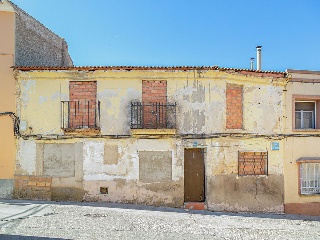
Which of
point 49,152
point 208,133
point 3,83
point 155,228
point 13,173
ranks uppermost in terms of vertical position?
point 3,83

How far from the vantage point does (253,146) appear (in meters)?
12.3

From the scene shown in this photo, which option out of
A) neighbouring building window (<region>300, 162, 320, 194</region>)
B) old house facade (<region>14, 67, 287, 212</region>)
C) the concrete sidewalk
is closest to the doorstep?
old house facade (<region>14, 67, 287, 212</region>)

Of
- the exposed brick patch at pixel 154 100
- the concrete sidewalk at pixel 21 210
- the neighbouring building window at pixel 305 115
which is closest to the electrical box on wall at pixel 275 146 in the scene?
the neighbouring building window at pixel 305 115

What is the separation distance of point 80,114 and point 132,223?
4.80 meters

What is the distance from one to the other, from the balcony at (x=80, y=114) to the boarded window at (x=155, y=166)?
2.11 metres

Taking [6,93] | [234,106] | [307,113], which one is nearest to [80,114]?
[6,93]

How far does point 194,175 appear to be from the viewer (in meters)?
12.1

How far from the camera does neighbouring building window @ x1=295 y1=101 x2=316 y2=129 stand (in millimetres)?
13188

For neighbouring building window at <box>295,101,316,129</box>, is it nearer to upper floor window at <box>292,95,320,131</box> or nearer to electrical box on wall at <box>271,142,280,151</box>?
upper floor window at <box>292,95,320,131</box>

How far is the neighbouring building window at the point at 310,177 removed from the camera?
12.8 m

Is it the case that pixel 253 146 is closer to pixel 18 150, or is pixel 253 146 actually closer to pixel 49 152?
pixel 49 152

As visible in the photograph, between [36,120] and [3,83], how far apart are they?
1.78m

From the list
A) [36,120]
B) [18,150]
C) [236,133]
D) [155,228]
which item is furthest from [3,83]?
[236,133]

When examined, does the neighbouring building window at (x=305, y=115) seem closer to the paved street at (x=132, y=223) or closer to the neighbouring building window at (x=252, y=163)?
the neighbouring building window at (x=252, y=163)
